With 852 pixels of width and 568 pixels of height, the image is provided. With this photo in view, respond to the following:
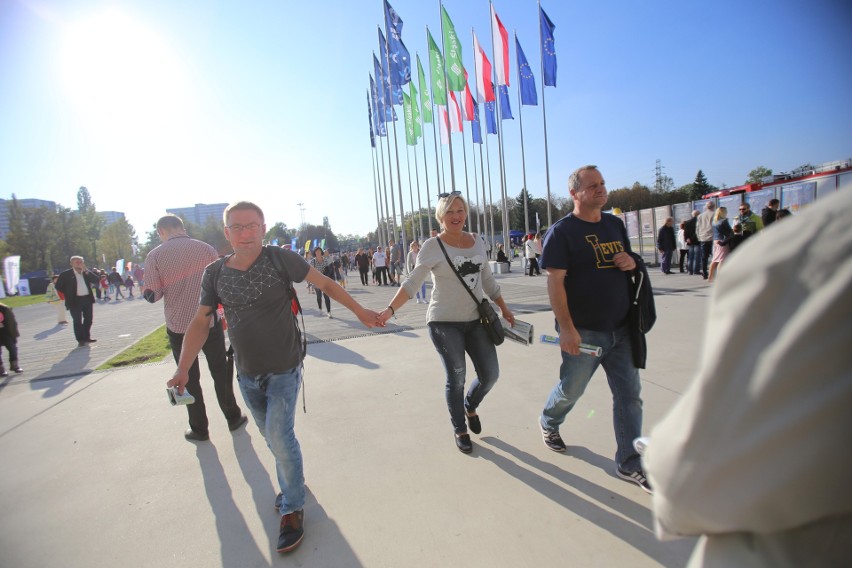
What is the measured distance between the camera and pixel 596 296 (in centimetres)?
262

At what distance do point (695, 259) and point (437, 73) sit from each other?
1208cm

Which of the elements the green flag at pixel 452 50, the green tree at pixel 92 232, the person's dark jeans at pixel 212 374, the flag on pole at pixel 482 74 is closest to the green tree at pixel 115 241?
the green tree at pixel 92 232

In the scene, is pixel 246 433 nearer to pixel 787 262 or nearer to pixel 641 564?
pixel 641 564

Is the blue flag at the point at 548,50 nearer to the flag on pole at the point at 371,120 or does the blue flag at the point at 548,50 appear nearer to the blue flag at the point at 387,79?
the blue flag at the point at 387,79

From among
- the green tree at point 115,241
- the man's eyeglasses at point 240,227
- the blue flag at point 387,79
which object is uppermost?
the blue flag at point 387,79

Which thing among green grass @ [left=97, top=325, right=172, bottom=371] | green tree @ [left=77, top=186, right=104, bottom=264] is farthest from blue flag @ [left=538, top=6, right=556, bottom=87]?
green tree @ [left=77, top=186, right=104, bottom=264]

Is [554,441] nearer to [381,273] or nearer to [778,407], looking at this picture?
[778,407]

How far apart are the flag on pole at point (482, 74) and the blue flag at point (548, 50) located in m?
2.37

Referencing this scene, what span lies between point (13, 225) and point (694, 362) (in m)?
72.4

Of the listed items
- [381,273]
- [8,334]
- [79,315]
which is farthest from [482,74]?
[8,334]

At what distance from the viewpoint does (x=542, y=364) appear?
197 inches

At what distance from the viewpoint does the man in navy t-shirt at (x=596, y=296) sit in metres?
2.61

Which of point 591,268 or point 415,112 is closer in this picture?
point 591,268

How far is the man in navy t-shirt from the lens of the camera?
103 inches
